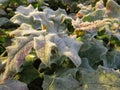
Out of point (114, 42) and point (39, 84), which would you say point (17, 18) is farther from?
point (114, 42)

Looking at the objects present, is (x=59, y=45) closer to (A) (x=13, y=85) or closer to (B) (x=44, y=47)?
(B) (x=44, y=47)

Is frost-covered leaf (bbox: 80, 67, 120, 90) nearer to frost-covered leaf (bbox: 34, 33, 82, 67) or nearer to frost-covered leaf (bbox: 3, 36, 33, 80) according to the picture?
frost-covered leaf (bbox: 34, 33, 82, 67)

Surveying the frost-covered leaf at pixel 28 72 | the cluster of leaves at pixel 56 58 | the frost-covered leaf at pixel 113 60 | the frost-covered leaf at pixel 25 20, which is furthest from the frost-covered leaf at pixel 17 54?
the frost-covered leaf at pixel 113 60

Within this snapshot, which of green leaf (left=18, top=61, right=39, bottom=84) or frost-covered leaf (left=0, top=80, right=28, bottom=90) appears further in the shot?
green leaf (left=18, top=61, right=39, bottom=84)

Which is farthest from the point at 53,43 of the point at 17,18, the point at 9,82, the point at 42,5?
the point at 42,5

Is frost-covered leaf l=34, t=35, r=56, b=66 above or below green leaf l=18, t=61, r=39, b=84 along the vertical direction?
above

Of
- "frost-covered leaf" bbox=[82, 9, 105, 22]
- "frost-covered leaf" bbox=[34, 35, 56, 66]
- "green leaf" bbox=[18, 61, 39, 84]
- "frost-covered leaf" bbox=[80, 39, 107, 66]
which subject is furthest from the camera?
"frost-covered leaf" bbox=[82, 9, 105, 22]

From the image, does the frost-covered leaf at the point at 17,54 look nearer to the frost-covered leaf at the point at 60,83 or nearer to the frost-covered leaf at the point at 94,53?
the frost-covered leaf at the point at 60,83

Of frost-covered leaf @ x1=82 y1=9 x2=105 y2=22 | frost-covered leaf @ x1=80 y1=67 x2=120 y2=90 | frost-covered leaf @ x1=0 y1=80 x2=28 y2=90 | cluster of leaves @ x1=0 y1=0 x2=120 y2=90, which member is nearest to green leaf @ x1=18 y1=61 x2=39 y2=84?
cluster of leaves @ x1=0 y1=0 x2=120 y2=90
